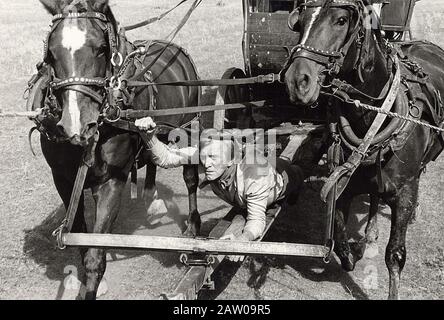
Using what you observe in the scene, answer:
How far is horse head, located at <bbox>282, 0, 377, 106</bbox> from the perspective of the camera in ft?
10.9

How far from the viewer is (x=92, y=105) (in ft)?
11.3

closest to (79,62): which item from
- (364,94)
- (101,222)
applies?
(101,222)

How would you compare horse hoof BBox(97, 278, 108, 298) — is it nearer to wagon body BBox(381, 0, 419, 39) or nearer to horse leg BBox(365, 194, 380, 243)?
horse leg BBox(365, 194, 380, 243)

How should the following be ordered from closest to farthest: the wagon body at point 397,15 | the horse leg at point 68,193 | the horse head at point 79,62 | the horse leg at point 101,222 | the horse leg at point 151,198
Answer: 1. the horse head at point 79,62
2. the horse leg at point 101,222
3. the horse leg at point 68,193
4. the horse leg at point 151,198
5. the wagon body at point 397,15

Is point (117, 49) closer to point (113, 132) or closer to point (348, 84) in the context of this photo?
point (113, 132)

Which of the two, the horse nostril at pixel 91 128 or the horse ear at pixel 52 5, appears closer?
the horse nostril at pixel 91 128

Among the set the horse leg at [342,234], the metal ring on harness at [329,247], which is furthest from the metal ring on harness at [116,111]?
the horse leg at [342,234]

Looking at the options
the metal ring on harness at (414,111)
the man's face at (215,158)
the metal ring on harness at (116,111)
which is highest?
the metal ring on harness at (116,111)

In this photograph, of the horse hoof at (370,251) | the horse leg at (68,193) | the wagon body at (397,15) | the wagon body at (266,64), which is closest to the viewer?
the horse leg at (68,193)

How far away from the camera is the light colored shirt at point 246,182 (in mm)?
4105

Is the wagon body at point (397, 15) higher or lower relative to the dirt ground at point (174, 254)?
higher

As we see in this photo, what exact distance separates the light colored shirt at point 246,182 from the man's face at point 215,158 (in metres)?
0.10

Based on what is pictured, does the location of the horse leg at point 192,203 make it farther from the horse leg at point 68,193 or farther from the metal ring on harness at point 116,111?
the metal ring on harness at point 116,111

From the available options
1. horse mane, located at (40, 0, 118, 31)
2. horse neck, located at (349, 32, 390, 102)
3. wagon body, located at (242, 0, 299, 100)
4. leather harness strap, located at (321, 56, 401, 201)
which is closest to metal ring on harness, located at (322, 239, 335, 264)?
leather harness strap, located at (321, 56, 401, 201)
